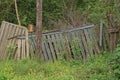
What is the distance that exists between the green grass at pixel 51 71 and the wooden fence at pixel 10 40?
83 centimetres

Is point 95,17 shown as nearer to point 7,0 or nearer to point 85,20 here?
point 85,20

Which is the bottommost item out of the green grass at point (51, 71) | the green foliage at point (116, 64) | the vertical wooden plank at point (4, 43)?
the vertical wooden plank at point (4, 43)

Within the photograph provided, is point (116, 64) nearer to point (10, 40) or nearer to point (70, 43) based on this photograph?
point (70, 43)

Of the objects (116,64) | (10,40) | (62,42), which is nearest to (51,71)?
(116,64)

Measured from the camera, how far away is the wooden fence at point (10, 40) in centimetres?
930

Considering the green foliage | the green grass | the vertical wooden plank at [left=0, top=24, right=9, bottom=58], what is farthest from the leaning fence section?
the green foliage

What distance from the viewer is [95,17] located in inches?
407

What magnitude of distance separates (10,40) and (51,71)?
255 cm

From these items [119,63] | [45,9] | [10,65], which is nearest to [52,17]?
[45,9]

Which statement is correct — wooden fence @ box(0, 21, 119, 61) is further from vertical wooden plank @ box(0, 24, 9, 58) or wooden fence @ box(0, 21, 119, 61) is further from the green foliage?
the green foliage

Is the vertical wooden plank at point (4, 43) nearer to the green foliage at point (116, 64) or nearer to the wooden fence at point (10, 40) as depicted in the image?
the wooden fence at point (10, 40)

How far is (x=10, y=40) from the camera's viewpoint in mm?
9742

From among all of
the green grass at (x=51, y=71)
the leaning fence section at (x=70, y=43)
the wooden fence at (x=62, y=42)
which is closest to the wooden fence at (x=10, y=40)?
the wooden fence at (x=62, y=42)

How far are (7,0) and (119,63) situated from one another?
7.28 metres
